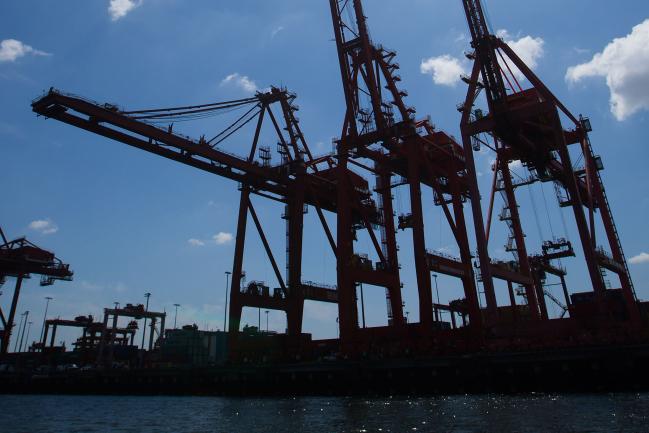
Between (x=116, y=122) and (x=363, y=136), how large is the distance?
15678 mm

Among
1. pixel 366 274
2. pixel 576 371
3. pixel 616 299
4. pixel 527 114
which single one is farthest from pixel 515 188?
pixel 576 371

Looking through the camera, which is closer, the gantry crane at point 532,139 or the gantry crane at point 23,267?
the gantry crane at point 532,139

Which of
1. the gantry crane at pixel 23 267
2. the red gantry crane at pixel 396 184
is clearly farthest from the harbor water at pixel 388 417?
the gantry crane at pixel 23 267

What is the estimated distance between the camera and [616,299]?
3962 cm

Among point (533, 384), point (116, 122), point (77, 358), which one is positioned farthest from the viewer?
point (77, 358)

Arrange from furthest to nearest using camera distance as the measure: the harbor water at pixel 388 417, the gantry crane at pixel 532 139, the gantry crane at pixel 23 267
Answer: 1. the gantry crane at pixel 23 267
2. the gantry crane at pixel 532 139
3. the harbor water at pixel 388 417

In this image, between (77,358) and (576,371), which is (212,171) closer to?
(576,371)

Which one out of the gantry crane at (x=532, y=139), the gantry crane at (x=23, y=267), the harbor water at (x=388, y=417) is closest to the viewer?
the harbor water at (x=388, y=417)

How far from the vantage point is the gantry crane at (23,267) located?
2173 inches

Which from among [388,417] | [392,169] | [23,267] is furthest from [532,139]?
[23,267]

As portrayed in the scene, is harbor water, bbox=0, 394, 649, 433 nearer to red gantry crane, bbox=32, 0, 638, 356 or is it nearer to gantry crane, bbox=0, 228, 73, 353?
red gantry crane, bbox=32, 0, 638, 356

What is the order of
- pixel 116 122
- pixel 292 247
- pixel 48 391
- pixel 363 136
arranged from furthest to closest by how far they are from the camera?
pixel 48 391 < pixel 292 247 < pixel 363 136 < pixel 116 122

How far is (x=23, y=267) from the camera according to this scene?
55531 mm

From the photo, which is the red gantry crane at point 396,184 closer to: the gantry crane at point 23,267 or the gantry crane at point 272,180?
the gantry crane at point 272,180
